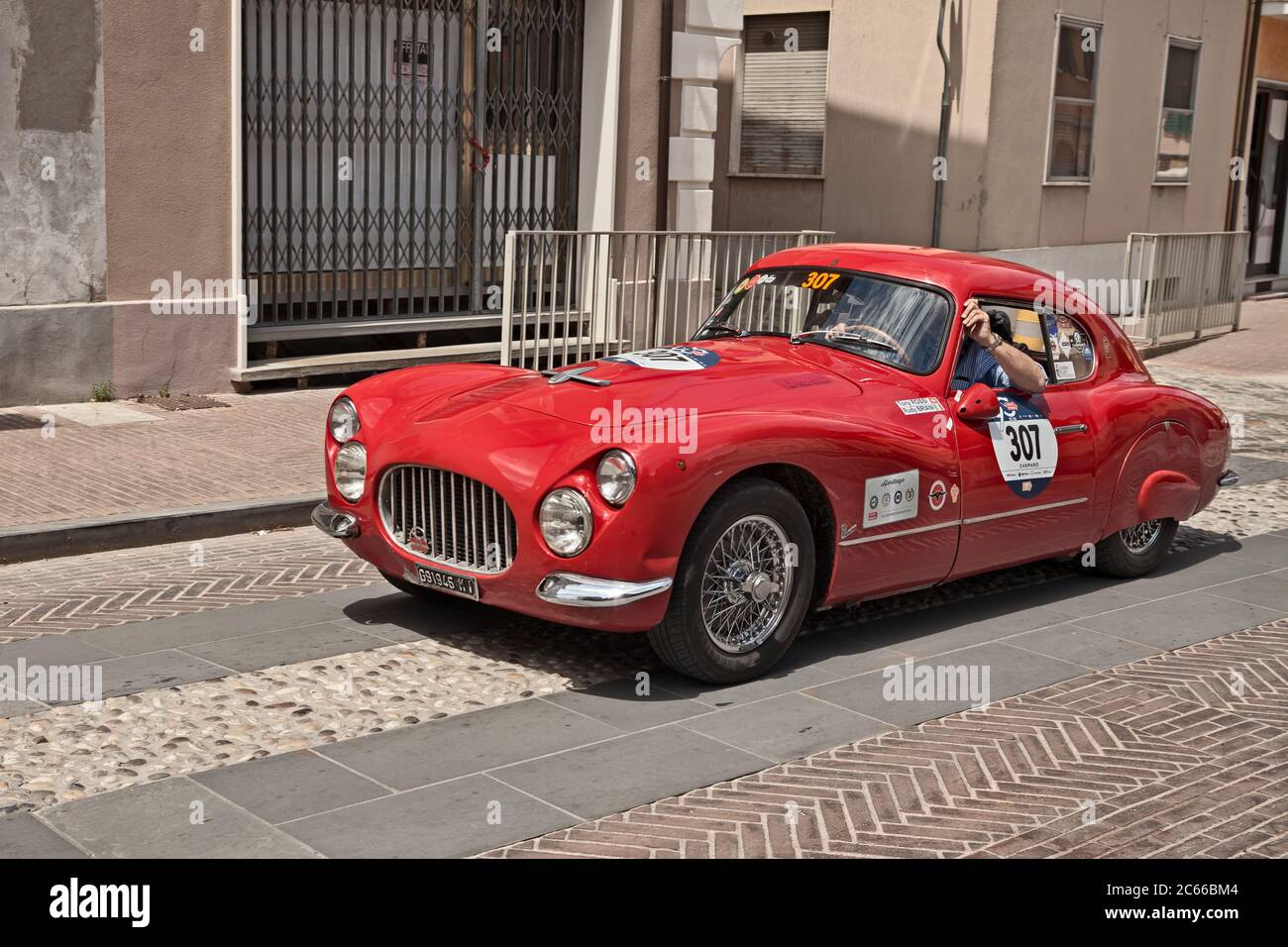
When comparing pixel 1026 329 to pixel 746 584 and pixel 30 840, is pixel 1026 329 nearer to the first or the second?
pixel 746 584

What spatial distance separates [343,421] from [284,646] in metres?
1.00

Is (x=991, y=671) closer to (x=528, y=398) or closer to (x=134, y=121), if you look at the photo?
(x=528, y=398)

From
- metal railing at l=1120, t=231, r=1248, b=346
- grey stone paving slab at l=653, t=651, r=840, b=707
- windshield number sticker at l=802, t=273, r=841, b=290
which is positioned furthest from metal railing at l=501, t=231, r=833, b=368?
metal railing at l=1120, t=231, r=1248, b=346

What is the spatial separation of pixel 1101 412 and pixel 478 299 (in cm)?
772

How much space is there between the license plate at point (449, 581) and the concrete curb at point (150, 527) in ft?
8.58

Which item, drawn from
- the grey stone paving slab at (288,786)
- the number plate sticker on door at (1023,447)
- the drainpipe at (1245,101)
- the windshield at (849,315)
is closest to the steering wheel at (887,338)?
the windshield at (849,315)

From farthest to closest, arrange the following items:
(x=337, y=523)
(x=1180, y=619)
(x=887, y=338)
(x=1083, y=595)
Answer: (x=1083, y=595) < (x=1180, y=619) < (x=887, y=338) < (x=337, y=523)

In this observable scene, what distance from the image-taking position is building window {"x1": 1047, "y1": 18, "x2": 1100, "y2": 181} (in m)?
19.9

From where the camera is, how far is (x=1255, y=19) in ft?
77.8

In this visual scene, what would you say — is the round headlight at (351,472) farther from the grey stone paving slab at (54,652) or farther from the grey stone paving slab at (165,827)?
the grey stone paving slab at (165,827)

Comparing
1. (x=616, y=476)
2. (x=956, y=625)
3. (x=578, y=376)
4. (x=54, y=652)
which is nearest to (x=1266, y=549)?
(x=956, y=625)

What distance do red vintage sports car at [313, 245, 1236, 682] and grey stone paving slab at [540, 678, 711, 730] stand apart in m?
0.16

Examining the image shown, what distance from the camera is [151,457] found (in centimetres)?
963
